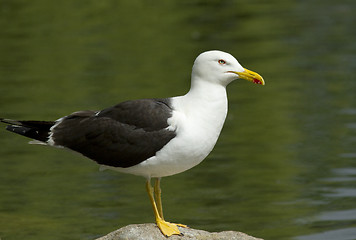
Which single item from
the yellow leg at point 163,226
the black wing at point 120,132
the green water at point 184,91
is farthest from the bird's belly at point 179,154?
the green water at point 184,91

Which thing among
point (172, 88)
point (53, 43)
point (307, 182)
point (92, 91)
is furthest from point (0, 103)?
point (307, 182)

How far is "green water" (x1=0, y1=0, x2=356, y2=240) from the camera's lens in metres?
16.0

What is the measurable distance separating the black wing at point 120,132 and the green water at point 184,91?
5.58 m

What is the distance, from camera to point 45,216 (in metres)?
16.2

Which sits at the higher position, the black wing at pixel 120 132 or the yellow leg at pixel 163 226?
the black wing at pixel 120 132

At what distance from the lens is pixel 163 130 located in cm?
910

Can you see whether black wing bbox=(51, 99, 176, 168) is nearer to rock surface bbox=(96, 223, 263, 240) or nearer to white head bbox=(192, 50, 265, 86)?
white head bbox=(192, 50, 265, 86)

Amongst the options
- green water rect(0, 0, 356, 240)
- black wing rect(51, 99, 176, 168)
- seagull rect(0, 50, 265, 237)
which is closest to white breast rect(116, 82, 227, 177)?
seagull rect(0, 50, 265, 237)

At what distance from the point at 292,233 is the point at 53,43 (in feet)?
57.8

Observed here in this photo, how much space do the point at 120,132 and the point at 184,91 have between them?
1369 centimetres

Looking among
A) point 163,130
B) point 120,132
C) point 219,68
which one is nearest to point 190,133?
point 163,130

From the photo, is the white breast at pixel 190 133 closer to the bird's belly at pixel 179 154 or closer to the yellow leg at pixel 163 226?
the bird's belly at pixel 179 154

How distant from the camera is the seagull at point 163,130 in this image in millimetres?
8953

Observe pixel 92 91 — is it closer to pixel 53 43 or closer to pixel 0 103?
pixel 0 103
